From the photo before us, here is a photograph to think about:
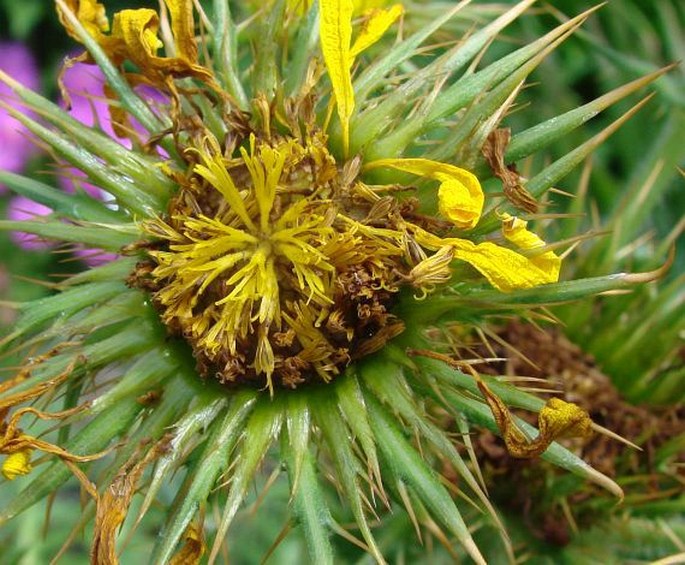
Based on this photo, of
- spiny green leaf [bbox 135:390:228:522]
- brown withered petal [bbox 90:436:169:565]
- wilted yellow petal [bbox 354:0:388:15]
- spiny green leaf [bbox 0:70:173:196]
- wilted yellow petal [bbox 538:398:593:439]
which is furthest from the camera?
wilted yellow petal [bbox 354:0:388:15]

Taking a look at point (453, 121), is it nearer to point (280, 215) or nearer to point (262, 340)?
point (280, 215)

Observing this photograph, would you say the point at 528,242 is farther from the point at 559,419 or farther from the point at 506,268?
the point at 559,419

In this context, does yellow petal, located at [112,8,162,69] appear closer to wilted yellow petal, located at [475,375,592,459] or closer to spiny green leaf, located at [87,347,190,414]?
spiny green leaf, located at [87,347,190,414]

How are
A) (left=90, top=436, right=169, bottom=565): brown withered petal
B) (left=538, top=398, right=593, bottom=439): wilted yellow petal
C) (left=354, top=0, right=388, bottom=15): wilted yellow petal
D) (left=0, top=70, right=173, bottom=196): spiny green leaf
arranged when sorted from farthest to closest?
(left=354, top=0, right=388, bottom=15): wilted yellow petal < (left=0, top=70, right=173, bottom=196): spiny green leaf < (left=90, top=436, right=169, bottom=565): brown withered petal < (left=538, top=398, right=593, bottom=439): wilted yellow petal

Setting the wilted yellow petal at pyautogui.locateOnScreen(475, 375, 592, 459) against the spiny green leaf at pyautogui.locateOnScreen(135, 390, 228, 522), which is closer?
the wilted yellow petal at pyautogui.locateOnScreen(475, 375, 592, 459)

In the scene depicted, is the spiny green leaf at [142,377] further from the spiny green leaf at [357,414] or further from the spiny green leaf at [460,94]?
the spiny green leaf at [460,94]

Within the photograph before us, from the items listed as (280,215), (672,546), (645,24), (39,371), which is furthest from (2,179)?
(645,24)

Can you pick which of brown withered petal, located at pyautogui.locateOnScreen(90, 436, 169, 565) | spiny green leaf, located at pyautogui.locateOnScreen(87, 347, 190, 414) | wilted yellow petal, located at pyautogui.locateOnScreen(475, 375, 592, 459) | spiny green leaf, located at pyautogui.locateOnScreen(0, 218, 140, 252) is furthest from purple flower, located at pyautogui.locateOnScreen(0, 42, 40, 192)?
wilted yellow petal, located at pyautogui.locateOnScreen(475, 375, 592, 459)

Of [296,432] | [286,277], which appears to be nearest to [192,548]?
[296,432]
